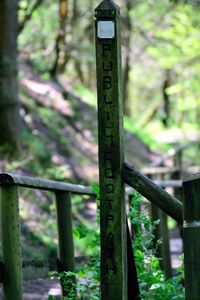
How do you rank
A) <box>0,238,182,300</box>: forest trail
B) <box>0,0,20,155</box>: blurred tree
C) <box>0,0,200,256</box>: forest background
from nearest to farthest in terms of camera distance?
<box>0,238,182,300</box>: forest trail, <box>0,0,20,155</box>: blurred tree, <box>0,0,200,256</box>: forest background

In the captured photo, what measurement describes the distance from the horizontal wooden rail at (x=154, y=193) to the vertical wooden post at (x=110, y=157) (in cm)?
6

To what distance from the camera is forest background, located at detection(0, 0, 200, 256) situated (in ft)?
40.7

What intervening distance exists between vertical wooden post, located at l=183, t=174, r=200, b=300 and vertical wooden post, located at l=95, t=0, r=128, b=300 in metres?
0.46

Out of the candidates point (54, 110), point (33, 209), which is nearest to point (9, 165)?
point (33, 209)

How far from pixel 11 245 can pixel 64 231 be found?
1052 millimetres

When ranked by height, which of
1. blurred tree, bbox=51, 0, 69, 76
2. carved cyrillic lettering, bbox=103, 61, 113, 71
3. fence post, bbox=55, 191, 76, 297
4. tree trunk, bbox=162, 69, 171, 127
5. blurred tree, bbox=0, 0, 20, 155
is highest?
tree trunk, bbox=162, 69, 171, 127

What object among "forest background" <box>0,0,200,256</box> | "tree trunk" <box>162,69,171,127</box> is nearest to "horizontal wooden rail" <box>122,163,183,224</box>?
"forest background" <box>0,0,200,256</box>

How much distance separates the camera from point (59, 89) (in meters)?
21.2

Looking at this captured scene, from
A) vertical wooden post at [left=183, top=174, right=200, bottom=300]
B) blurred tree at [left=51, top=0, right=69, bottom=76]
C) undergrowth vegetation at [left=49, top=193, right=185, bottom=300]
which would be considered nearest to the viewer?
vertical wooden post at [left=183, top=174, right=200, bottom=300]

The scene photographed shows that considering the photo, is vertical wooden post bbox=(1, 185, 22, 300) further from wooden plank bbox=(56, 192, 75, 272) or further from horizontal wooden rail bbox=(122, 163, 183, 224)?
wooden plank bbox=(56, 192, 75, 272)

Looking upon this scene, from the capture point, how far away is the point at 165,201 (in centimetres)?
420

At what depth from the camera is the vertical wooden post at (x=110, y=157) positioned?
4172 millimetres

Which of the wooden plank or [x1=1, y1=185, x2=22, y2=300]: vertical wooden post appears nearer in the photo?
[x1=1, y1=185, x2=22, y2=300]: vertical wooden post

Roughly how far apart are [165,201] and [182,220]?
0.48 ft
